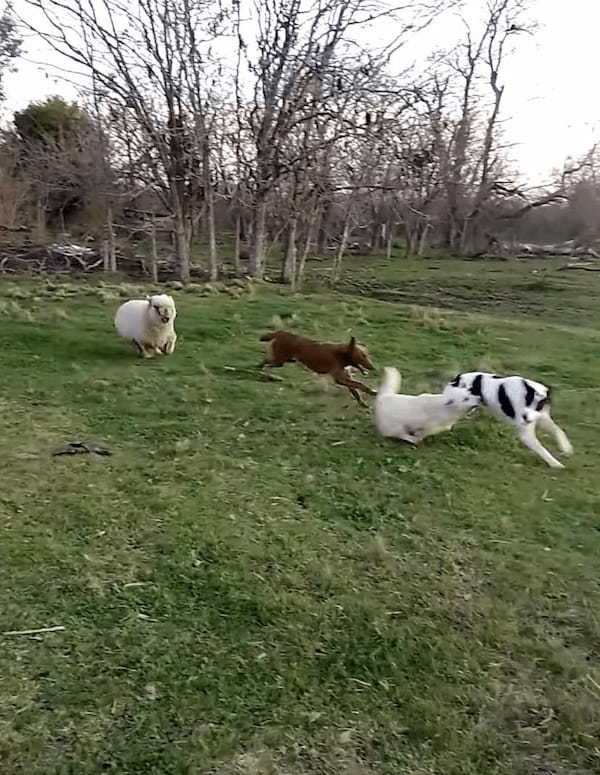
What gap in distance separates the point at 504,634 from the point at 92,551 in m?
1.71

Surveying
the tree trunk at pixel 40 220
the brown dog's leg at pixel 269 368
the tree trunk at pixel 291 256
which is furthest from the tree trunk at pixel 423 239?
the brown dog's leg at pixel 269 368

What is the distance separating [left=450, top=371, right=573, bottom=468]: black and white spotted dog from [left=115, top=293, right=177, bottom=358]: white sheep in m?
3.27

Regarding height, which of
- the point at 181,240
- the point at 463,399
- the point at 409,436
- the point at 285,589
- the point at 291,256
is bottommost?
the point at 285,589

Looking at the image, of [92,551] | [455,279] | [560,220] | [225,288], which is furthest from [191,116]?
[560,220]

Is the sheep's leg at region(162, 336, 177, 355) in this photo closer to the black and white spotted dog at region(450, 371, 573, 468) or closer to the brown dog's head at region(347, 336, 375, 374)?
the brown dog's head at region(347, 336, 375, 374)

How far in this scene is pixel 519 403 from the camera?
4.69 metres

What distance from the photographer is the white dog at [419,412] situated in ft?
15.8

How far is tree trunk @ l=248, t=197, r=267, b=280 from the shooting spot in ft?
48.4

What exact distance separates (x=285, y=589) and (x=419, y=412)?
81.4 inches

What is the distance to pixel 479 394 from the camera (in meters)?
4.78

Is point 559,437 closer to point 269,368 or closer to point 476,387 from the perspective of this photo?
point 476,387

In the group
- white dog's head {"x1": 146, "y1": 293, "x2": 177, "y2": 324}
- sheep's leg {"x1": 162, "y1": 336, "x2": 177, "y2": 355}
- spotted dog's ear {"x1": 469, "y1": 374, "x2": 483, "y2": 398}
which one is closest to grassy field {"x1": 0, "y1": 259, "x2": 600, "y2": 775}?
spotted dog's ear {"x1": 469, "y1": 374, "x2": 483, "y2": 398}

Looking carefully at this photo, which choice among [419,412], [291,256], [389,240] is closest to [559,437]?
[419,412]

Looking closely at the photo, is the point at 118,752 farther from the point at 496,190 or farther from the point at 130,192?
the point at 496,190
